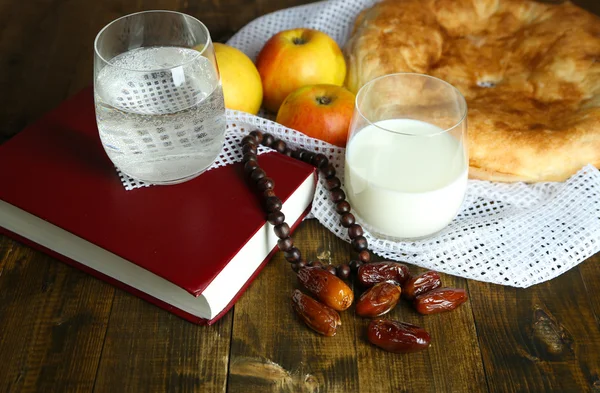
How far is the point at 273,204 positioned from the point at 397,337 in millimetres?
259

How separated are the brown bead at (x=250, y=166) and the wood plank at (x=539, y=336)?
1.23 feet

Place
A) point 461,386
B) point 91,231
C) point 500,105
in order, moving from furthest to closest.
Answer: point 500,105 → point 91,231 → point 461,386

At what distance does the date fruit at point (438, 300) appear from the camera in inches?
36.3

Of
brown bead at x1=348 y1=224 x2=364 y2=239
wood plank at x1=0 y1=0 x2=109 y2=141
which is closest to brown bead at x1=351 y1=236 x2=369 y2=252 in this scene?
brown bead at x1=348 y1=224 x2=364 y2=239

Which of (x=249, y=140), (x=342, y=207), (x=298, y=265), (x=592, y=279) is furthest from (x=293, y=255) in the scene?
(x=592, y=279)

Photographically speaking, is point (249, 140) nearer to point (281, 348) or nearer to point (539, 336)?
point (281, 348)

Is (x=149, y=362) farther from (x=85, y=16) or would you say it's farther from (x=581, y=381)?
(x=85, y=16)

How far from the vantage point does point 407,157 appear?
0.97 m

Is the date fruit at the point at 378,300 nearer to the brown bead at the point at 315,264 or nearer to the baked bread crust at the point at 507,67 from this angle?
the brown bead at the point at 315,264

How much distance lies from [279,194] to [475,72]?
0.51 m

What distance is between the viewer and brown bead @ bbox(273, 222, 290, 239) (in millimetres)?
967

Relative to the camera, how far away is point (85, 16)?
65.4 inches

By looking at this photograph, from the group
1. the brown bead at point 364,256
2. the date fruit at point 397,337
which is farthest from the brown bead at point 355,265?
the date fruit at point 397,337

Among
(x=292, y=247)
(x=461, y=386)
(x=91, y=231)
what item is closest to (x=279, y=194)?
(x=292, y=247)
